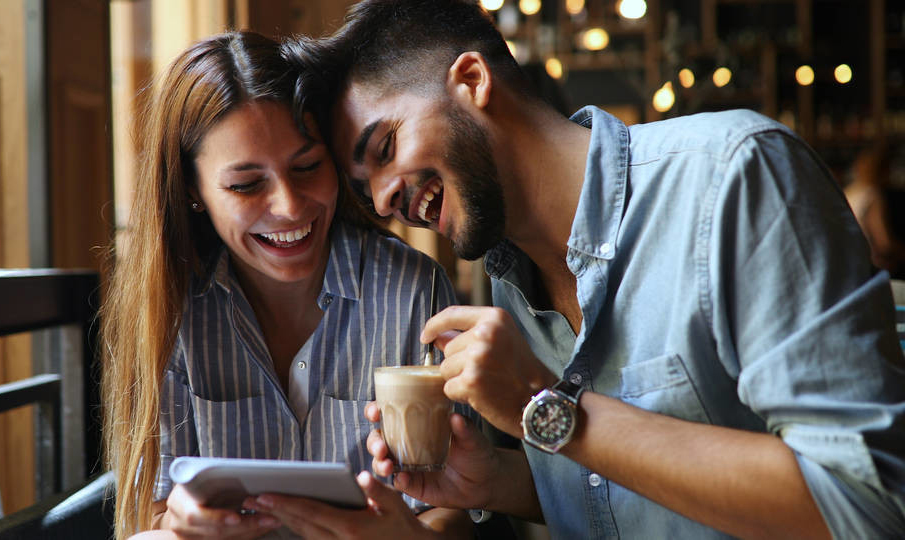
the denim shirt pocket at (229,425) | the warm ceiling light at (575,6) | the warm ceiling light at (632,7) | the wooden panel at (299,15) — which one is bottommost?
the denim shirt pocket at (229,425)

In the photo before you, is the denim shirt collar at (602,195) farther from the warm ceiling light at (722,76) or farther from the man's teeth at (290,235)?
the warm ceiling light at (722,76)

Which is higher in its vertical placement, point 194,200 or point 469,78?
point 469,78

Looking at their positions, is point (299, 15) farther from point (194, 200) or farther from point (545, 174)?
point (545, 174)

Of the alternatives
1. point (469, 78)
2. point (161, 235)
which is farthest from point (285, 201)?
point (469, 78)

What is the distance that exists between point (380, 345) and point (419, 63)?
591 mm

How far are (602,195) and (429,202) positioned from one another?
0.33 meters

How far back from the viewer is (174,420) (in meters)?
1.68

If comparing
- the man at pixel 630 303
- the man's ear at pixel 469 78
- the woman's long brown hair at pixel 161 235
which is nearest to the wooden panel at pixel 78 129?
the woman's long brown hair at pixel 161 235

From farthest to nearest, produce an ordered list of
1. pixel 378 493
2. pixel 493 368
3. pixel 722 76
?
pixel 722 76
pixel 378 493
pixel 493 368

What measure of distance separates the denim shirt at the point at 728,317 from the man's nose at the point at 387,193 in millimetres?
312

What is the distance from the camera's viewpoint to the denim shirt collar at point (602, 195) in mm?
1459

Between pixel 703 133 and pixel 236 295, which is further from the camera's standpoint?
pixel 236 295

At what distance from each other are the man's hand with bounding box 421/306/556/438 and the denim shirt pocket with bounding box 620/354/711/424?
0.19 meters

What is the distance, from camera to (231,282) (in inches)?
70.7
